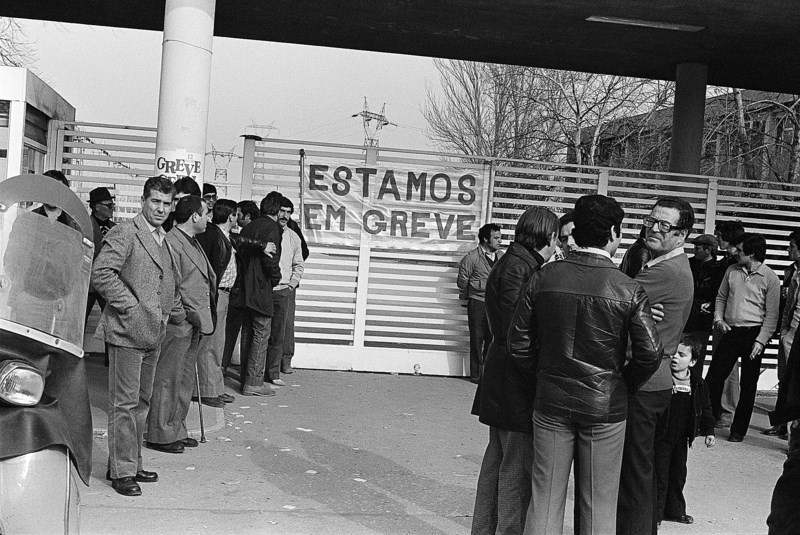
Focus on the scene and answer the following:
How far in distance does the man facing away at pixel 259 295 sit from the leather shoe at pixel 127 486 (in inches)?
148

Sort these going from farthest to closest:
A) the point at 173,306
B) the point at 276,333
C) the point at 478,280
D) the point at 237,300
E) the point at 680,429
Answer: the point at 478,280 → the point at 276,333 → the point at 237,300 → the point at 173,306 → the point at 680,429

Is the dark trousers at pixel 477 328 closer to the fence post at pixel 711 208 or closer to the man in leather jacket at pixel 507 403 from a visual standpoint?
the fence post at pixel 711 208

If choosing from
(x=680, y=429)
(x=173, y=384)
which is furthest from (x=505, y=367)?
(x=173, y=384)

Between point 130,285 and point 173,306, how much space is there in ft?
2.30

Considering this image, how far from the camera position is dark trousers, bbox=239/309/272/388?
397 inches

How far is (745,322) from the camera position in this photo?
31.8 ft

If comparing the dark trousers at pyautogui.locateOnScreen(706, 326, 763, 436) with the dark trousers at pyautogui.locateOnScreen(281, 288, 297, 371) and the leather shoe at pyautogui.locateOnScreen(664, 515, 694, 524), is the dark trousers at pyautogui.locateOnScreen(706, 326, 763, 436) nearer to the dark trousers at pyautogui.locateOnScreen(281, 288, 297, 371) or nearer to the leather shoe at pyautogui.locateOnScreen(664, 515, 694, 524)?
the leather shoe at pyautogui.locateOnScreen(664, 515, 694, 524)

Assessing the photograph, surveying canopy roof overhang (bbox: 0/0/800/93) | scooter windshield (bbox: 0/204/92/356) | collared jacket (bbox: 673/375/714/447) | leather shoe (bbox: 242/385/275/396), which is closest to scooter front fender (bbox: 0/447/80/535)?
scooter windshield (bbox: 0/204/92/356)

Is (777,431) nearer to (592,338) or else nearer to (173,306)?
(592,338)

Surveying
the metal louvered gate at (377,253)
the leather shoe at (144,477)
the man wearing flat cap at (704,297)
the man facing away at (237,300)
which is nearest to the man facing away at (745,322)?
the man wearing flat cap at (704,297)

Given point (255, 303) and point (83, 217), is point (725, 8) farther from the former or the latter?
point (83, 217)

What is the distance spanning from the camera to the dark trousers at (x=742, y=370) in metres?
9.46

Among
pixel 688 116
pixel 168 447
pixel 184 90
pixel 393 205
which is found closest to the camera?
pixel 168 447

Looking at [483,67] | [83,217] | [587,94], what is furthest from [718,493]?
[483,67]
